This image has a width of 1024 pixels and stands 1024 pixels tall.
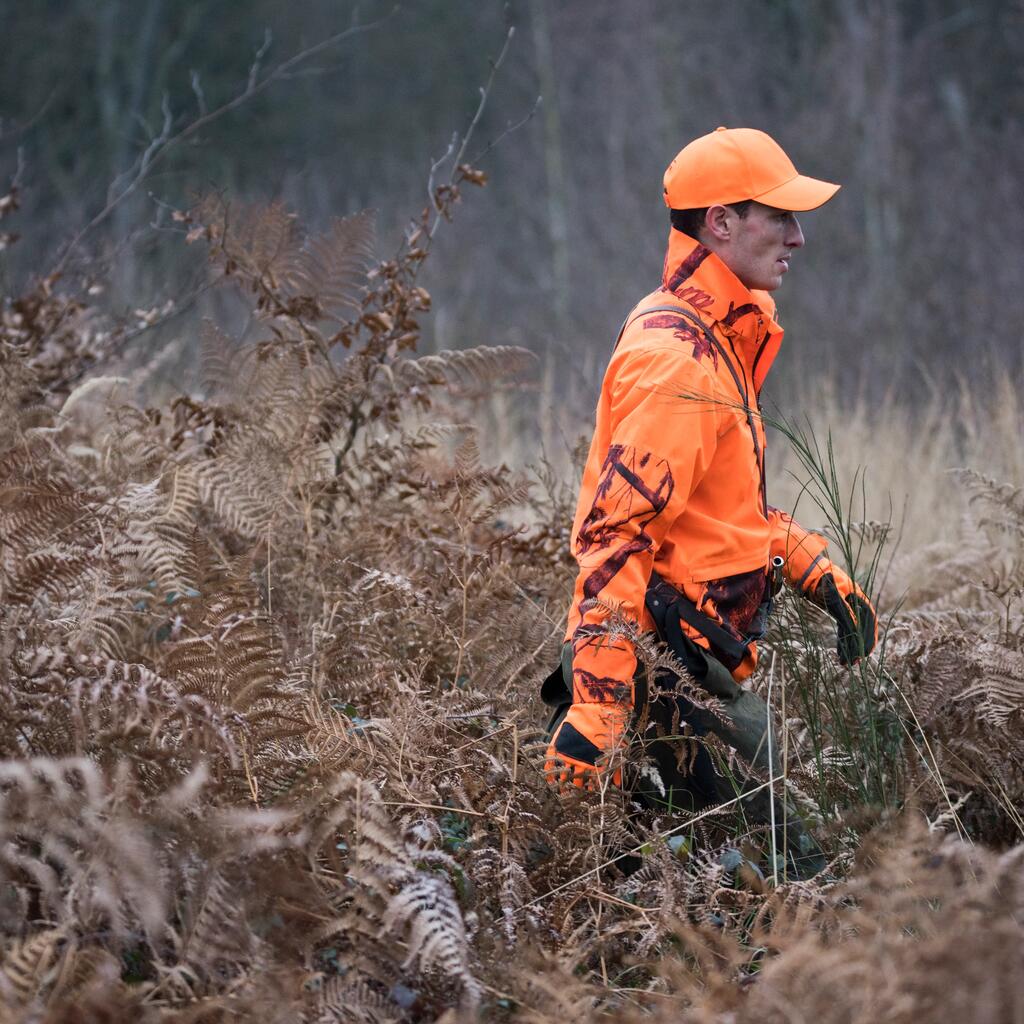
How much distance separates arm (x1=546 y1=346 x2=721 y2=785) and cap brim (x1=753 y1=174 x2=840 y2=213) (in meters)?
0.51

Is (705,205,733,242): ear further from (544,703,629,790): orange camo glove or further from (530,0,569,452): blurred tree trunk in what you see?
(530,0,569,452): blurred tree trunk

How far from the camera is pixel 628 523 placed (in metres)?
3.12

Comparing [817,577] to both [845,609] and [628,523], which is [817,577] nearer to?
[845,609]

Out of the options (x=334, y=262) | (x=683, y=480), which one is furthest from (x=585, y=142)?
(x=683, y=480)

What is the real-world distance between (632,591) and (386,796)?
29.5 inches

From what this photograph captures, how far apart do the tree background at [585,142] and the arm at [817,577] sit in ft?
12.0

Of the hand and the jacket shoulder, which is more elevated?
the jacket shoulder

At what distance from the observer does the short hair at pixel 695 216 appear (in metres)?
3.42

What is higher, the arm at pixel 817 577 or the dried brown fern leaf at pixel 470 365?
the dried brown fern leaf at pixel 470 365

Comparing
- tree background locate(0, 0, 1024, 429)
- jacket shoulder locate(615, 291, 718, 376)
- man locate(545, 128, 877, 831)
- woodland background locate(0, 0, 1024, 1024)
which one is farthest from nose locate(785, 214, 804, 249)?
tree background locate(0, 0, 1024, 429)

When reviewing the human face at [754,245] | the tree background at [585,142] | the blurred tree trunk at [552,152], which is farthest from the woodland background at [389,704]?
the blurred tree trunk at [552,152]

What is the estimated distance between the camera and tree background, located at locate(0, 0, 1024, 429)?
49.2 ft

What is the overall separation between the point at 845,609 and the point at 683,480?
0.71 m

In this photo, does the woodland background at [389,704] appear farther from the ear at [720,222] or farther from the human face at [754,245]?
the ear at [720,222]
